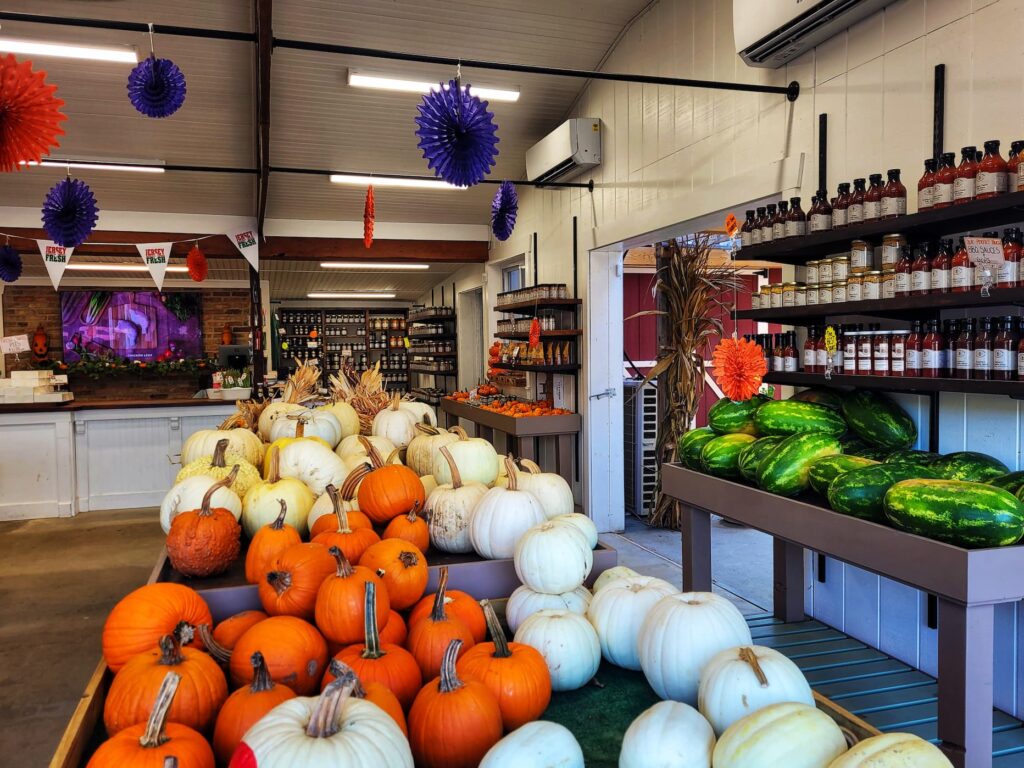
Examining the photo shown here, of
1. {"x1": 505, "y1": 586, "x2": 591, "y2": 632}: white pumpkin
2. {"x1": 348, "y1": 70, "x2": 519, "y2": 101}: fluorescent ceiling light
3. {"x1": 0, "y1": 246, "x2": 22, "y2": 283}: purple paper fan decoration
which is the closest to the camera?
{"x1": 505, "y1": 586, "x2": 591, "y2": 632}: white pumpkin

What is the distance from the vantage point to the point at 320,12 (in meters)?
5.27

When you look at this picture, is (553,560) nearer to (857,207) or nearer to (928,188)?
(928,188)

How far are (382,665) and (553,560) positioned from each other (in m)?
0.47

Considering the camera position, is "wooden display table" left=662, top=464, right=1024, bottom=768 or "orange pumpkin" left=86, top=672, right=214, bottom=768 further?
"wooden display table" left=662, top=464, right=1024, bottom=768

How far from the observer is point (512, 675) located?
1.20 meters

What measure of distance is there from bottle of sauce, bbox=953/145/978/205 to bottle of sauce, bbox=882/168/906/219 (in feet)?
0.84

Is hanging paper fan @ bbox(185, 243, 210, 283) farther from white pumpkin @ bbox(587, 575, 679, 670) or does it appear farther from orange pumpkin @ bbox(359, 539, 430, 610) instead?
white pumpkin @ bbox(587, 575, 679, 670)

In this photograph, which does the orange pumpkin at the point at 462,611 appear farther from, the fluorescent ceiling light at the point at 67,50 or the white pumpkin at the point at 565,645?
the fluorescent ceiling light at the point at 67,50

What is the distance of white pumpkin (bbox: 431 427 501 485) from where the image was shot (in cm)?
219

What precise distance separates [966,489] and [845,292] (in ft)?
3.73

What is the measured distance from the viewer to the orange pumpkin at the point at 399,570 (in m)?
1.51

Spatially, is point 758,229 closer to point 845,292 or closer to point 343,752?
point 845,292

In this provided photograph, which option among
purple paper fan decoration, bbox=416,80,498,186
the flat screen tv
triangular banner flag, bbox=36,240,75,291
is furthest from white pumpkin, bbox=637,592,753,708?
the flat screen tv

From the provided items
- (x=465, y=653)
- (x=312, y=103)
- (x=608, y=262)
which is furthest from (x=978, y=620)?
(x=312, y=103)
